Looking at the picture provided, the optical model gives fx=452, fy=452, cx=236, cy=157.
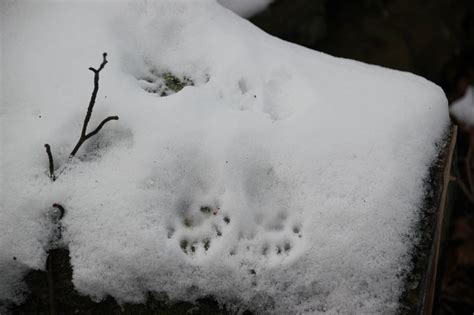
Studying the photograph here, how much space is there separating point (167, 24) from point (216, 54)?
0.83ft

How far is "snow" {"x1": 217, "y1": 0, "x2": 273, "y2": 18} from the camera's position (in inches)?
90.1

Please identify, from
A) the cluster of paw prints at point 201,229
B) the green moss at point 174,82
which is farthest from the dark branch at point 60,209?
the green moss at point 174,82

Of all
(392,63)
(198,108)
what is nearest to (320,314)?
(198,108)

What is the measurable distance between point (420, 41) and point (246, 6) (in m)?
1.36

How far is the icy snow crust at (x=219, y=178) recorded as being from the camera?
1403 millimetres

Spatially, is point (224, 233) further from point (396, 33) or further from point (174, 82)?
point (396, 33)

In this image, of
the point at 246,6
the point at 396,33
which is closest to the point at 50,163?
the point at 246,6

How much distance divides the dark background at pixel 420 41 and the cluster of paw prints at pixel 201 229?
1.45 m

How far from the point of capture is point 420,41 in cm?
304

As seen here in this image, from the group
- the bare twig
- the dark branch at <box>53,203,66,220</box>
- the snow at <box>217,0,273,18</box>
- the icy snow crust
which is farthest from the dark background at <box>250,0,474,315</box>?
the dark branch at <box>53,203,66,220</box>

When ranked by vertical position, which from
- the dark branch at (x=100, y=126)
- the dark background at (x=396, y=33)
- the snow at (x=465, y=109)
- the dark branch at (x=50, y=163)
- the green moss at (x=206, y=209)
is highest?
the dark branch at (x=100, y=126)

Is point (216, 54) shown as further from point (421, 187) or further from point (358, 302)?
point (358, 302)

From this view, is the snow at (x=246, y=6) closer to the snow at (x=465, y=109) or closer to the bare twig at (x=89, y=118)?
the bare twig at (x=89, y=118)

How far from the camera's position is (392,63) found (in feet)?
9.62
